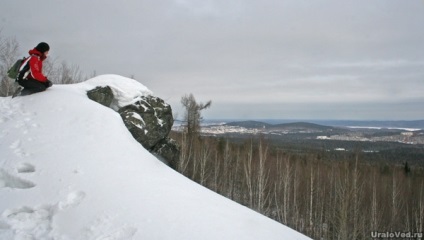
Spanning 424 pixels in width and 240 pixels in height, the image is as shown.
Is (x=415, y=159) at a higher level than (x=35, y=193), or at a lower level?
lower

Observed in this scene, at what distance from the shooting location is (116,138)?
6.29 m

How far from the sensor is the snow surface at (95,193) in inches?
150

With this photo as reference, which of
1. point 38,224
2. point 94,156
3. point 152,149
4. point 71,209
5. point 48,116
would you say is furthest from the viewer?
point 152,149

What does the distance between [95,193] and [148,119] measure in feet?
27.0

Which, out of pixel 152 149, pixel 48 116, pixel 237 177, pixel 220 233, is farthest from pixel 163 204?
pixel 237 177

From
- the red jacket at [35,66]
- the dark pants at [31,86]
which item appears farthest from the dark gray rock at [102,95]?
the red jacket at [35,66]

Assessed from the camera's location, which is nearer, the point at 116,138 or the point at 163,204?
the point at 163,204

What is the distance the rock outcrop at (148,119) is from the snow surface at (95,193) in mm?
4125

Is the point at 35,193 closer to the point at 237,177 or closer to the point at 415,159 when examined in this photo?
the point at 237,177

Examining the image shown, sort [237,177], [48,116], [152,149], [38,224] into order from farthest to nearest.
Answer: [237,177], [152,149], [48,116], [38,224]

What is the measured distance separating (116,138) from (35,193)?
2.13 m

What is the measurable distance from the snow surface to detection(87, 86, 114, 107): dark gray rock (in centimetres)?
340

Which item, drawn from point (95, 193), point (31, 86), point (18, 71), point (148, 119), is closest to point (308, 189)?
point (148, 119)

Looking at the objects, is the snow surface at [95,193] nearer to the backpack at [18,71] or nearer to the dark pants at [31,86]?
the dark pants at [31,86]
